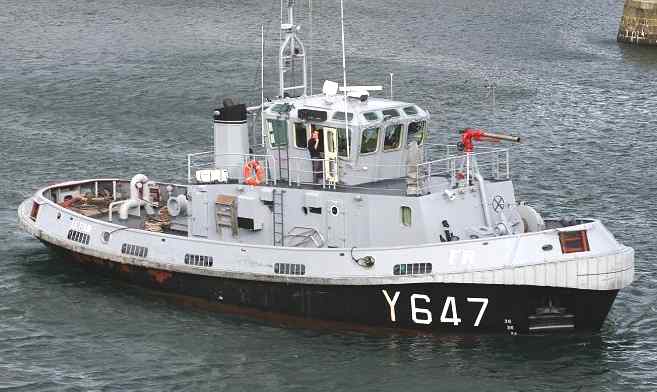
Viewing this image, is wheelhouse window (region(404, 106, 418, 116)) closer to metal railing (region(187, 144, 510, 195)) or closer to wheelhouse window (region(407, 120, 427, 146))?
wheelhouse window (region(407, 120, 427, 146))

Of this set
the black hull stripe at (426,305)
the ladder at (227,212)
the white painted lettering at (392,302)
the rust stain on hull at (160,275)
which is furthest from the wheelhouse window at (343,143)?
the rust stain on hull at (160,275)

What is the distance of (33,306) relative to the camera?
35.6 m

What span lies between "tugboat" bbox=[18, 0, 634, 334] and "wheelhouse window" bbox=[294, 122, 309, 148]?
0.05 meters

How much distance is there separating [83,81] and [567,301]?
42965 mm

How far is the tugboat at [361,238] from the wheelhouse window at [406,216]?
0.02 metres

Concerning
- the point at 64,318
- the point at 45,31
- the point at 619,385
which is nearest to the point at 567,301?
the point at 619,385

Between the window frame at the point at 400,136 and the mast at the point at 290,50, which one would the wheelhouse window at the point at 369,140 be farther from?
the mast at the point at 290,50

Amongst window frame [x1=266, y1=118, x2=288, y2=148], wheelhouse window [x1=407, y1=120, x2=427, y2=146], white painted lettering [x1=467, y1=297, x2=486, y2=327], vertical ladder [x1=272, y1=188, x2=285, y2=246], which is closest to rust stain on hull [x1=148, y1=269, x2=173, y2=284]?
vertical ladder [x1=272, y1=188, x2=285, y2=246]

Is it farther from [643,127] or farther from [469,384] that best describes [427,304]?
[643,127]

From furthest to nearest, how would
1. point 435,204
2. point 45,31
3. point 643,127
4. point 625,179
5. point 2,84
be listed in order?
point 45,31
point 2,84
point 643,127
point 625,179
point 435,204

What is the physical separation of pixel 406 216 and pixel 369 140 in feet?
7.80

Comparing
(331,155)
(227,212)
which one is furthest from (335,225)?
(227,212)

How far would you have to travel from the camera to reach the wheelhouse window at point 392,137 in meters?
33.4

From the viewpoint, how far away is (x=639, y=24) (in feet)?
294
